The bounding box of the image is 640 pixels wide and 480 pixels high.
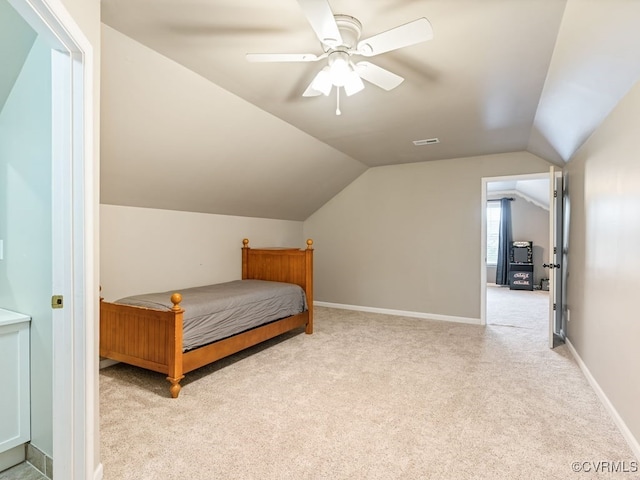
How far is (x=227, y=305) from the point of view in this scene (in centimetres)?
307

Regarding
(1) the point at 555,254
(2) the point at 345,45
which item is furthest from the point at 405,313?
(2) the point at 345,45

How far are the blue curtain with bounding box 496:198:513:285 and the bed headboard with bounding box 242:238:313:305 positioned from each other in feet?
20.4

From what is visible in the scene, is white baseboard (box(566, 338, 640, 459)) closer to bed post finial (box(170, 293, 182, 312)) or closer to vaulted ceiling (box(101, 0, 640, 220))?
vaulted ceiling (box(101, 0, 640, 220))

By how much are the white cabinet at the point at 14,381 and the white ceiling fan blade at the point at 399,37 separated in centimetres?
214

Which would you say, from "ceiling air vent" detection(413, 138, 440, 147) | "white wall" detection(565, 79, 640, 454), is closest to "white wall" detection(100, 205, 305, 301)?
"ceiling air vent" detection(413, 138, 440, 147)

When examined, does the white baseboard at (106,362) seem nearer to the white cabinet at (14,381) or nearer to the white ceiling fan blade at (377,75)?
the white cabinet at (14,381)

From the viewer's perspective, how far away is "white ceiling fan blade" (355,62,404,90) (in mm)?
1938

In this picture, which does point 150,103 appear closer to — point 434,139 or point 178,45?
point 178,45

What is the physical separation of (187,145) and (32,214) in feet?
5.15

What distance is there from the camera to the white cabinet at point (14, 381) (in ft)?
5.54

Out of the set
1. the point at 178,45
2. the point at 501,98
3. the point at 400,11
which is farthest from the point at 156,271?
the point at 501,98

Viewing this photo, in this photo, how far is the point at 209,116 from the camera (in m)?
2.89

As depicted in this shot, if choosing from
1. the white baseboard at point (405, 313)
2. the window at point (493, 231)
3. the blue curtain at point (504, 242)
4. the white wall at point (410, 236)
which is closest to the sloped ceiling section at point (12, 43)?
the white wall at point (410, 236)

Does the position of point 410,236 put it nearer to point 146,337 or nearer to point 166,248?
point 166,248
